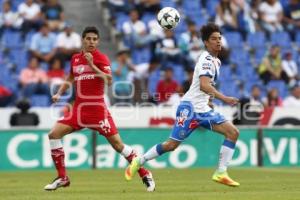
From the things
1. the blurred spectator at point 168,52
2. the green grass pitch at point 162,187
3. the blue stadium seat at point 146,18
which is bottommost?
the green grass pitch at point 162,187

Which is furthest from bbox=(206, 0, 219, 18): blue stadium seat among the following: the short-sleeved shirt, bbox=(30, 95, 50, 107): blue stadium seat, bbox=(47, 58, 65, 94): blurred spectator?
the short-sleeved shirt

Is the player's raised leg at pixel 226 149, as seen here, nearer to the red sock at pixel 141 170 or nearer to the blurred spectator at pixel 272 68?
the red sock at pixel 141 170

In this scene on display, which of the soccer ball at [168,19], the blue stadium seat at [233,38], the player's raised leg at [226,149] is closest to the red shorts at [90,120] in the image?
the player's raised leg at [226,149]

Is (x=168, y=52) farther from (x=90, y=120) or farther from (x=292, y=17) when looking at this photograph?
(x=90, y=120)

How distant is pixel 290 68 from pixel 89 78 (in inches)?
574

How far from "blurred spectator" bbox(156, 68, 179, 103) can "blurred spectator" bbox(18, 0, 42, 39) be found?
13.6 feet

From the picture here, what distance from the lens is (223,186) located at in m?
15.5

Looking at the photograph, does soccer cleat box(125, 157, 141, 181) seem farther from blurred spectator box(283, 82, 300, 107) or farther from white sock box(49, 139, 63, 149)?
blurred spectator box(283, 82, 300, 107)

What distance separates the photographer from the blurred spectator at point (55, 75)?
2467cm

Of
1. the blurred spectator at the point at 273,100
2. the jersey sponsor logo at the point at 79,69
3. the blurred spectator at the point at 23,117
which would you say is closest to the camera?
the jersey sponsor logo at the point at 79,69

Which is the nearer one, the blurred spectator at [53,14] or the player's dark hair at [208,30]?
the player's dark hair at [208,30]

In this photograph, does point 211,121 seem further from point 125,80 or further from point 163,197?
point 125,80

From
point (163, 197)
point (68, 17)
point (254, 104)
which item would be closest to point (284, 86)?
point (254, 104)

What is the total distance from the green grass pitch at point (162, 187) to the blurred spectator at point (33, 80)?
4.80m
